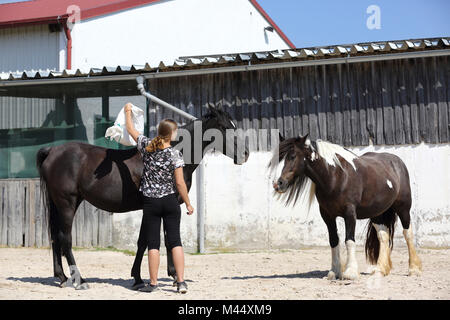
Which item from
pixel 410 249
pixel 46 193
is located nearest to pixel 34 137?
pixel 46 193

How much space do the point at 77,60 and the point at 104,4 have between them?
7.26 ft

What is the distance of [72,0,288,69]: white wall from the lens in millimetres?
18188

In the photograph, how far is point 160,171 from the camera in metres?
6.23

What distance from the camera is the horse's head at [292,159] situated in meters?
7.18

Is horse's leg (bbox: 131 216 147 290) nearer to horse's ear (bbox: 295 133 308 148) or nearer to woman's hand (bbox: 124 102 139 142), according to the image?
woman's hand (bbox: 124 102 139 142)

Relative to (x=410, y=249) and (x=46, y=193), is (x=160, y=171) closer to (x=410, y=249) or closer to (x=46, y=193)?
(x=46, y=193)

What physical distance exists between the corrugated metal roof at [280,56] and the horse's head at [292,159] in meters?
3.75

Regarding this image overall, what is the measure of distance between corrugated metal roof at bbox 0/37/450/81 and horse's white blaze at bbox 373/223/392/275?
12.2 feet

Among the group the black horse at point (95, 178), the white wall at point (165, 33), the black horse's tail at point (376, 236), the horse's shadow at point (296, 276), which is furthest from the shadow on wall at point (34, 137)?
the black horse's tail at point (376, 236)

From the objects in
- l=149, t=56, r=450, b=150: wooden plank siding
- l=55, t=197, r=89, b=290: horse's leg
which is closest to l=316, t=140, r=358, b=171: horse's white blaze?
l=55, t=197, r=89, b=290: horse's leg

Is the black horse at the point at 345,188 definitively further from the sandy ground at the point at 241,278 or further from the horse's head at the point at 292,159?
the sandy ground at the point at 241,278

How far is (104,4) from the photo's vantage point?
18.5 metres
